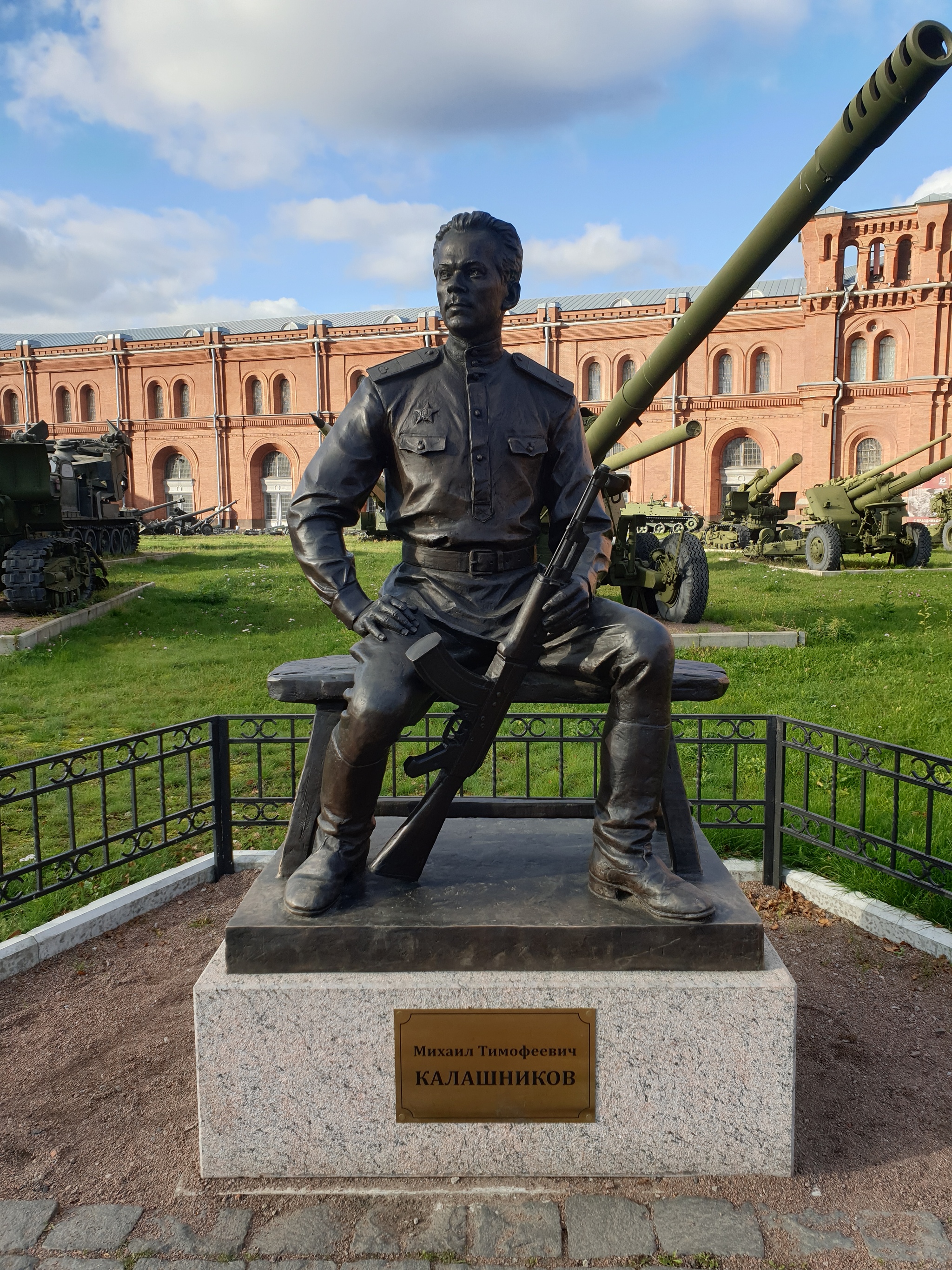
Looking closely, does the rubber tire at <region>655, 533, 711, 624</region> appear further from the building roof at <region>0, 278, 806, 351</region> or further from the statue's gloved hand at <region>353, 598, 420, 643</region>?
the building roof at <region>0, 278, 806, 351</region>

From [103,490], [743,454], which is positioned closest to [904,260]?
[743,454]

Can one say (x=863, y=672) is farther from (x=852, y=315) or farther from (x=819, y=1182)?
(x=852, y=315)

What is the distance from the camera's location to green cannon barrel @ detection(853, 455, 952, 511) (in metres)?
16.3

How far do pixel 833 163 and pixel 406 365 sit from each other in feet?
5.02

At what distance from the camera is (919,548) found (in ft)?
59.1

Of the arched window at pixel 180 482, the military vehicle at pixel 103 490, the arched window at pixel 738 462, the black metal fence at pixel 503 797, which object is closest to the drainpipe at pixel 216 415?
the arched window at pixel 180 482

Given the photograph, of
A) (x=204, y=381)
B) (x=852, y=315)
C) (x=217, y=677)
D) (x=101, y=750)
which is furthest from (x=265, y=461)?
(x=101, y=750)

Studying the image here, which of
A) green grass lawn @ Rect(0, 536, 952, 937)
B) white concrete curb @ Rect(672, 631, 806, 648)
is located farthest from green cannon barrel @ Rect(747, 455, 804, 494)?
white concrete curb @ Rect(672, 631, 806, 648)

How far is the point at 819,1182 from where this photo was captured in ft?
7.49

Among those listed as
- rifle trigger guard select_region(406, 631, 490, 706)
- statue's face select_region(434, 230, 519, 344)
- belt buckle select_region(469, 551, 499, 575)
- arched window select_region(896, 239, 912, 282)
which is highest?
arched window select_region(896, 239, 912, 282)

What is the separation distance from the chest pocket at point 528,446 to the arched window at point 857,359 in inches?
1303

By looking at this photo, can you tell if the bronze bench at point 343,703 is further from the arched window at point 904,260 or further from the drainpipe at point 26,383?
the drainpipe at point 26,383

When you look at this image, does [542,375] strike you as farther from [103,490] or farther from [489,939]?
[103,490]

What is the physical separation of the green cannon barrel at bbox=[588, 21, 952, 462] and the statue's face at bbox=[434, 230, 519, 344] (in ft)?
3.85
